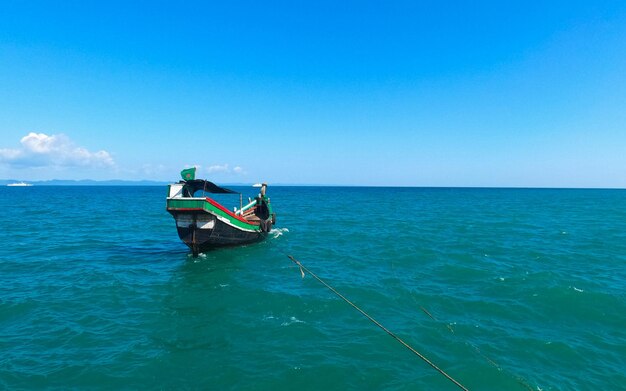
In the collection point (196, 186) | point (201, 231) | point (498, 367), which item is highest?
point (196, 186)

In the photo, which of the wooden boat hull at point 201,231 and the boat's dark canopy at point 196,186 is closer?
the wooden boat hull at point 201,231

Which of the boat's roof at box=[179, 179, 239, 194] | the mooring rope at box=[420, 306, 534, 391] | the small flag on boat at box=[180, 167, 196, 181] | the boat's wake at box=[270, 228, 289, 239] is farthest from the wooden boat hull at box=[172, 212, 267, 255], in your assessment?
the mooring rope at box=[420, 306, 534, 391]

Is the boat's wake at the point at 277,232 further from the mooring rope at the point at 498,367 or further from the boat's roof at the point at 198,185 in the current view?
the mooring rope at the point at 498,367

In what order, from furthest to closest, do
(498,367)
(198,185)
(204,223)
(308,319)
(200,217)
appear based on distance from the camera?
(198,185), (204,223), (200,217), (308,319), (498,367)

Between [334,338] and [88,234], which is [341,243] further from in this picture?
[88,234]

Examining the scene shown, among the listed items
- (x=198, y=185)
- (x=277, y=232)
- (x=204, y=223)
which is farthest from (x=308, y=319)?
(x=277, y=232)

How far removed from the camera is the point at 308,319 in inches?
499

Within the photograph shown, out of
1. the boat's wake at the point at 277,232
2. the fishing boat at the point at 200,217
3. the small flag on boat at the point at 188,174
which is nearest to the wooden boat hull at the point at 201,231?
the fishing boat at the point at 200,217

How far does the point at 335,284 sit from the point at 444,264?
8.51 metres

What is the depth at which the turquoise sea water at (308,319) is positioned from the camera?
914 centimetres

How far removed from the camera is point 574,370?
31.2 feet

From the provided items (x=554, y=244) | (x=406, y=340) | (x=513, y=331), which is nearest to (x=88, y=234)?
(x=406, y=340)

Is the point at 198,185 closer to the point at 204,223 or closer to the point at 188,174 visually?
the point at 188,174

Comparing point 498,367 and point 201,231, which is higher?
point 201,231
